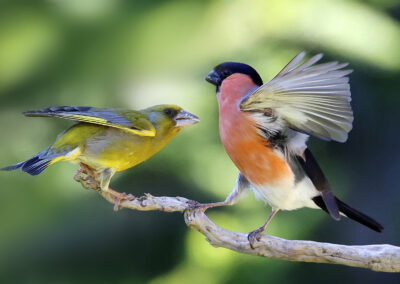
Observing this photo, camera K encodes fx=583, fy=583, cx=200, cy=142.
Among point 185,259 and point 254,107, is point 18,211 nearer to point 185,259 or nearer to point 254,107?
point 185,259

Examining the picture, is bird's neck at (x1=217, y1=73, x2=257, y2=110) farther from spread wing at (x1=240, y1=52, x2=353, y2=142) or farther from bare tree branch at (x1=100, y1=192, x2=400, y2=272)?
bare tree branch at (x1=100, y1=192, x2=400, y2=272)

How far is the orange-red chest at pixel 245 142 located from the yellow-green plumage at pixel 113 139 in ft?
0.26

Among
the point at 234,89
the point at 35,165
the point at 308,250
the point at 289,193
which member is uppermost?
the point at 234,89

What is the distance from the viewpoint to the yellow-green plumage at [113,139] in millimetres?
1255

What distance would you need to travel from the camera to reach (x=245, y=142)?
1.26 metres

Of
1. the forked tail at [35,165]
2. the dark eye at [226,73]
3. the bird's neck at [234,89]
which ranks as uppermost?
the dark eye at [226,73]

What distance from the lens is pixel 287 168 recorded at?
129 centimetres

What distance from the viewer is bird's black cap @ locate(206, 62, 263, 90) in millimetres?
1322

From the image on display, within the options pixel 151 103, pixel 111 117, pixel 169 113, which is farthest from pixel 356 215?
pixel 151 103

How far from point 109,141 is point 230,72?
316 mm

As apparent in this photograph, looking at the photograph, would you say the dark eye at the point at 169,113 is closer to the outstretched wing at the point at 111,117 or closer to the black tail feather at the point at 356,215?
the outstretched wing at the point at 111,117

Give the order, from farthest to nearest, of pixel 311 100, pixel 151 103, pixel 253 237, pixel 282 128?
pixel 151 103 < pixel 253 237 < pixel 282 128 < pixel 311 100

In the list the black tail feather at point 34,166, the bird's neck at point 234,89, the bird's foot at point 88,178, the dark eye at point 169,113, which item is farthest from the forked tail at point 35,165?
the bird's neck at point 234,89

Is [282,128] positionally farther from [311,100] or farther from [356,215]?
[356,215]
